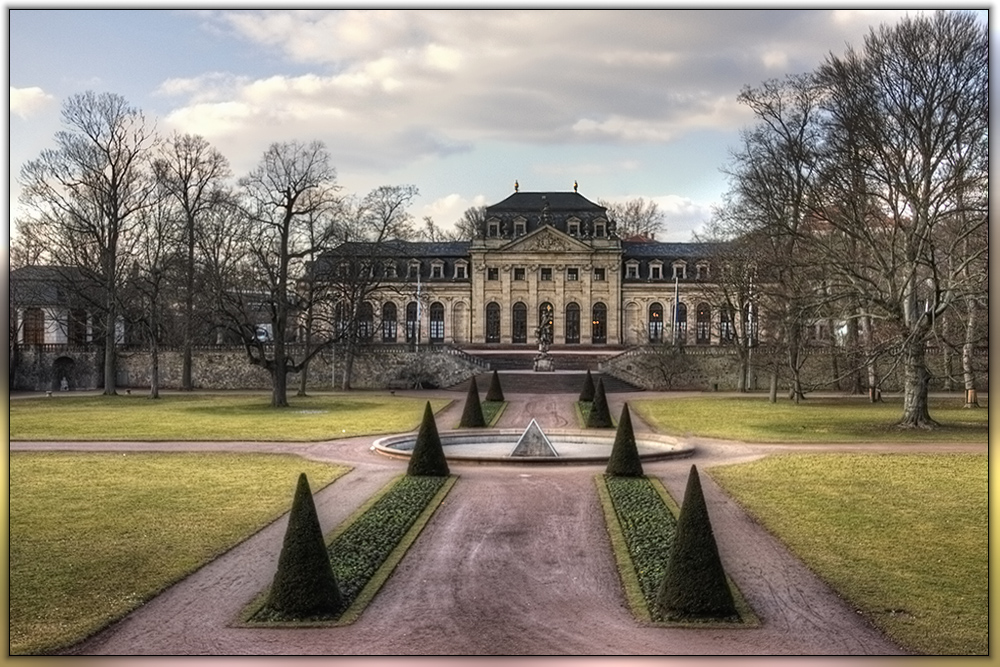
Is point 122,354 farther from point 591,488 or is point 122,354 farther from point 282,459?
point 591,488

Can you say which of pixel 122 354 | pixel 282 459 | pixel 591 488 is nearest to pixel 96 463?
pixel 282 459

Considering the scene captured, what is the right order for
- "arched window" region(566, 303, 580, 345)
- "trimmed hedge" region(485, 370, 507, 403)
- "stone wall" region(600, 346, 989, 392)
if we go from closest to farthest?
"trimmed hedge" region(485, 370, 507, 403)
"stone wall" region(600, 346, 989, 392)
"arched window" region(566, 303, 580, 345)

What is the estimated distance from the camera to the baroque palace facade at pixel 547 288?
85125 millimetres

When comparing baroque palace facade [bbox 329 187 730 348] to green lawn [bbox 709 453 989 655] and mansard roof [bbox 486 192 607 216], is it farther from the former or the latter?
green lawn [bbox 709 453 989 655]

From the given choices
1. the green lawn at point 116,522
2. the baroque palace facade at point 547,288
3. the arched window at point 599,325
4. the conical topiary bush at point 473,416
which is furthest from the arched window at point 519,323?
the green lawn at point 116,522

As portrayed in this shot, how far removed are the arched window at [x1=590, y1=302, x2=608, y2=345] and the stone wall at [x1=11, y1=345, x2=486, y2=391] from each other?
27542 mm

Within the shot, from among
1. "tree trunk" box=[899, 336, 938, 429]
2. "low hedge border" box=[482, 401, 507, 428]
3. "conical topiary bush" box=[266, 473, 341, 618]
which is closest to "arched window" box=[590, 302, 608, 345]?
"low hedge border" box=[482, 401, 507, 428]

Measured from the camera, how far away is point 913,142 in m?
29.0

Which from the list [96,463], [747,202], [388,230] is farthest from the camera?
[388,230]

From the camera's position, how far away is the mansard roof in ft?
289

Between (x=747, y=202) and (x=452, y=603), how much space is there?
33.8m

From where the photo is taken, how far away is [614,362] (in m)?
60.6

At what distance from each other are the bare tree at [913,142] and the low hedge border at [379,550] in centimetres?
1638

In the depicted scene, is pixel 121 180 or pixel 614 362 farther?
pixel 614 362
